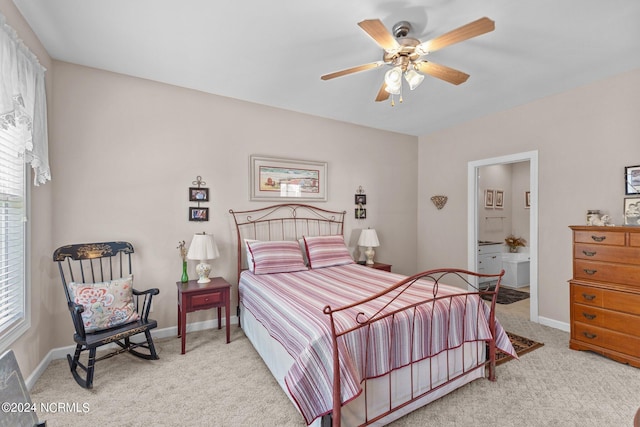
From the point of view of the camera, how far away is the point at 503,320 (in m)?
3.84

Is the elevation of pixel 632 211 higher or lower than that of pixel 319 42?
lower

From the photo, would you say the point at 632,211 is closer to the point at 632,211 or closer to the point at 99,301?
the point at 632,211

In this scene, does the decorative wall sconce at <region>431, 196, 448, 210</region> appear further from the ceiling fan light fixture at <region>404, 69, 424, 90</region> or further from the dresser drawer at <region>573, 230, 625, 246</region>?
the ceiling fan light fixture at <region>404, 69, 424, 90</region>

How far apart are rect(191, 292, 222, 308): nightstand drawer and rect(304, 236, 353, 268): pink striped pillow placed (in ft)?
3.83

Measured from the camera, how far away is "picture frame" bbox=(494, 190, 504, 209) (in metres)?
6.15

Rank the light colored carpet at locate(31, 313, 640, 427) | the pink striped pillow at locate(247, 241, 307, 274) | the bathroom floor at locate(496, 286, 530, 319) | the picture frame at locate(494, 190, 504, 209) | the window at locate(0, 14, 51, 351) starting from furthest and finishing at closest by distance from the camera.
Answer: the picture frame at locate(494, 190, 504, 209) < the bathroom floor at locate(496, 286, 530, 319) < the pink striped pillow at locate(247, 241, 307, 274) < the light colored carpet at locate(31, 313, 640, 427) < the window at locate(0, 14, 51, 351)

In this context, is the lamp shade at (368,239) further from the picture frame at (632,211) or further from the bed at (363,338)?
the picture frame at (632,211)

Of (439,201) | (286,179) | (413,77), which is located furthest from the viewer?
(439,201)

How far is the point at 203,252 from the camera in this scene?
3.16 metres

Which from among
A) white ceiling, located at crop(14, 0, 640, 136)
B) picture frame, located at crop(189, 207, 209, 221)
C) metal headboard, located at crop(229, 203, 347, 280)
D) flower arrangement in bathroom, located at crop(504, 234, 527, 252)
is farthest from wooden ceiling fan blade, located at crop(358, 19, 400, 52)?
flower arrangement in bathroom, located at crop(504, 234, 527, 252)

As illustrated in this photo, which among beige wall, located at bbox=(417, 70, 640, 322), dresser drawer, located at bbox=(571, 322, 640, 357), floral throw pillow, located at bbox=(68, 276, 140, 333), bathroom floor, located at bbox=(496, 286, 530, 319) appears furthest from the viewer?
bathroom floor, located at bbox=(496, 286, 530, 319)

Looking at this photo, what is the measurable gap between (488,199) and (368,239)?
3.23 meters

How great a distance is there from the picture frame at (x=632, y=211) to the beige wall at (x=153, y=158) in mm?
3429

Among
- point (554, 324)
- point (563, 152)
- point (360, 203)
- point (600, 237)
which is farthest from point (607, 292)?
point (360, 203)
